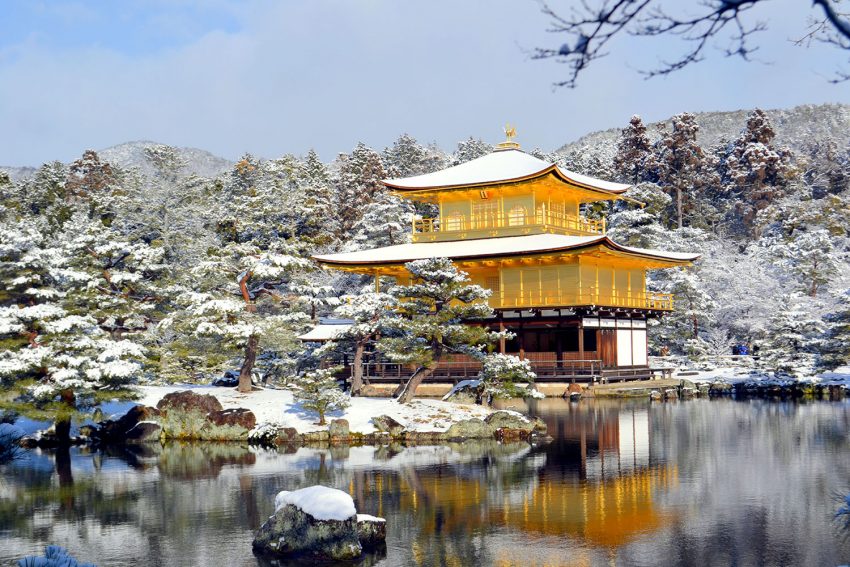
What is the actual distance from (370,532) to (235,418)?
1397 centimetres

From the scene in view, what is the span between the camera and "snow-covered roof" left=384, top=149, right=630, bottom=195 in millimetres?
38875

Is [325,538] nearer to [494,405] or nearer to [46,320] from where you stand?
[46,320]

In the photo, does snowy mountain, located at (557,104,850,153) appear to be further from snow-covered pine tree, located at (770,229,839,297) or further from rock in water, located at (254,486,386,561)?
rock in water, located at (254,486,386,561)

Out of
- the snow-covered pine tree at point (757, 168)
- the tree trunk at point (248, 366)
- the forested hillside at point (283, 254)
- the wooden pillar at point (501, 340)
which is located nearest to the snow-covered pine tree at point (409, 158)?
the forested hillside at point (283, 254)

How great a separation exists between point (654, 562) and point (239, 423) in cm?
1645

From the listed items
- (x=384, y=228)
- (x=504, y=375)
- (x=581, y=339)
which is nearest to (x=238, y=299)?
(x=504, y=375)

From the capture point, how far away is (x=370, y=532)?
1187 centimetres

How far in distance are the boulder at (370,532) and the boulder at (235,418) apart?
530 inches

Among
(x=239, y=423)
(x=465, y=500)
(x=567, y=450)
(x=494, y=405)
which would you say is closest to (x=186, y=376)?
(x=239, y=423)

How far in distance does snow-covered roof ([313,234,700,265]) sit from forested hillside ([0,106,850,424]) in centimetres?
213

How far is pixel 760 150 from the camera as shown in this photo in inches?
2489

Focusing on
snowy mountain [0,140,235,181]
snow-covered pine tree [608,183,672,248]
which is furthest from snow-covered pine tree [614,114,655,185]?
snowy mountain [0,140,235,181]

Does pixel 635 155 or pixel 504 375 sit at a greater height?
pixel 635 155

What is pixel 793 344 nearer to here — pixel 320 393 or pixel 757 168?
pixel 320 393
